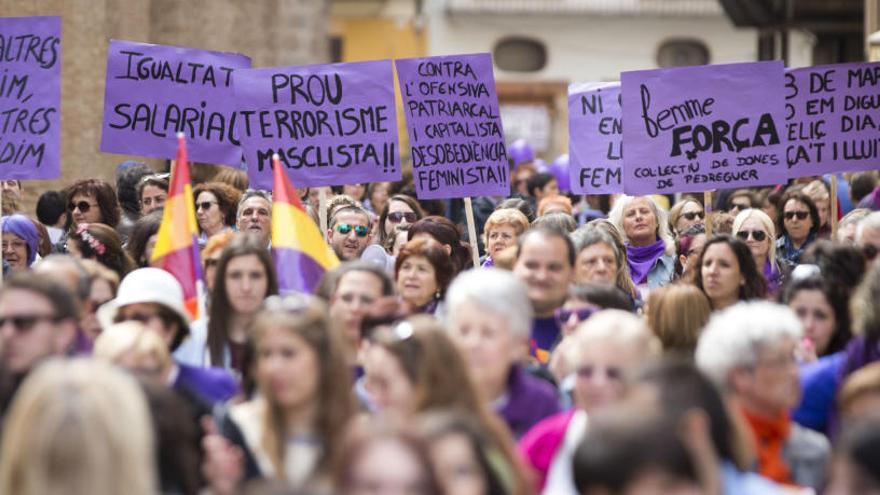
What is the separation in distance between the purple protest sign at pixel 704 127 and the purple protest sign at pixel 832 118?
382 millimetres

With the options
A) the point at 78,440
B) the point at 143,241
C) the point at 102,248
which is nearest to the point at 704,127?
the point at 143,241

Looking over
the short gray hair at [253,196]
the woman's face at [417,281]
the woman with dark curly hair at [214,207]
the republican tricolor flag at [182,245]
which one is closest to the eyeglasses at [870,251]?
the woman's face at [417,281]

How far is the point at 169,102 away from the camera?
12289 millimetres

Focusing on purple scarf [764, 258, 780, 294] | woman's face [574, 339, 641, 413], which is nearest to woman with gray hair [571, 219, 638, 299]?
purple scarf [764, 258, 780, 294]

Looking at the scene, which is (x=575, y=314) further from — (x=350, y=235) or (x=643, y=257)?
(x=643, y=257)

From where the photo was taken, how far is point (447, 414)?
537 cm

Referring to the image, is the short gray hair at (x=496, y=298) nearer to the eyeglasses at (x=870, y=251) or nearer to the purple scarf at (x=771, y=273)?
the eyeglasses at (x=870, y=251)

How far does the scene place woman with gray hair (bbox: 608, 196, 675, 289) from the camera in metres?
12.0

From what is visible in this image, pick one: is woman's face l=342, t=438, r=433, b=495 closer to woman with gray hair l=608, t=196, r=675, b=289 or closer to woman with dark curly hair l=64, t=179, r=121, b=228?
woman with gray hair l=608, t=196, r=675, b=289

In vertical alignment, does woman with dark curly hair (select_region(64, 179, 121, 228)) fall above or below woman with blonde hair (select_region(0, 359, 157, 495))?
above

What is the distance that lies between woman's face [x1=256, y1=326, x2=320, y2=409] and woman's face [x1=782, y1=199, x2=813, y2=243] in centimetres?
712

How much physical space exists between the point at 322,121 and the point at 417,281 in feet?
9.38

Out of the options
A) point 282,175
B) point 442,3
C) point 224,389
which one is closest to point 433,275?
point 282,175

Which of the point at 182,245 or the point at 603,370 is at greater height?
the point at 182,245
